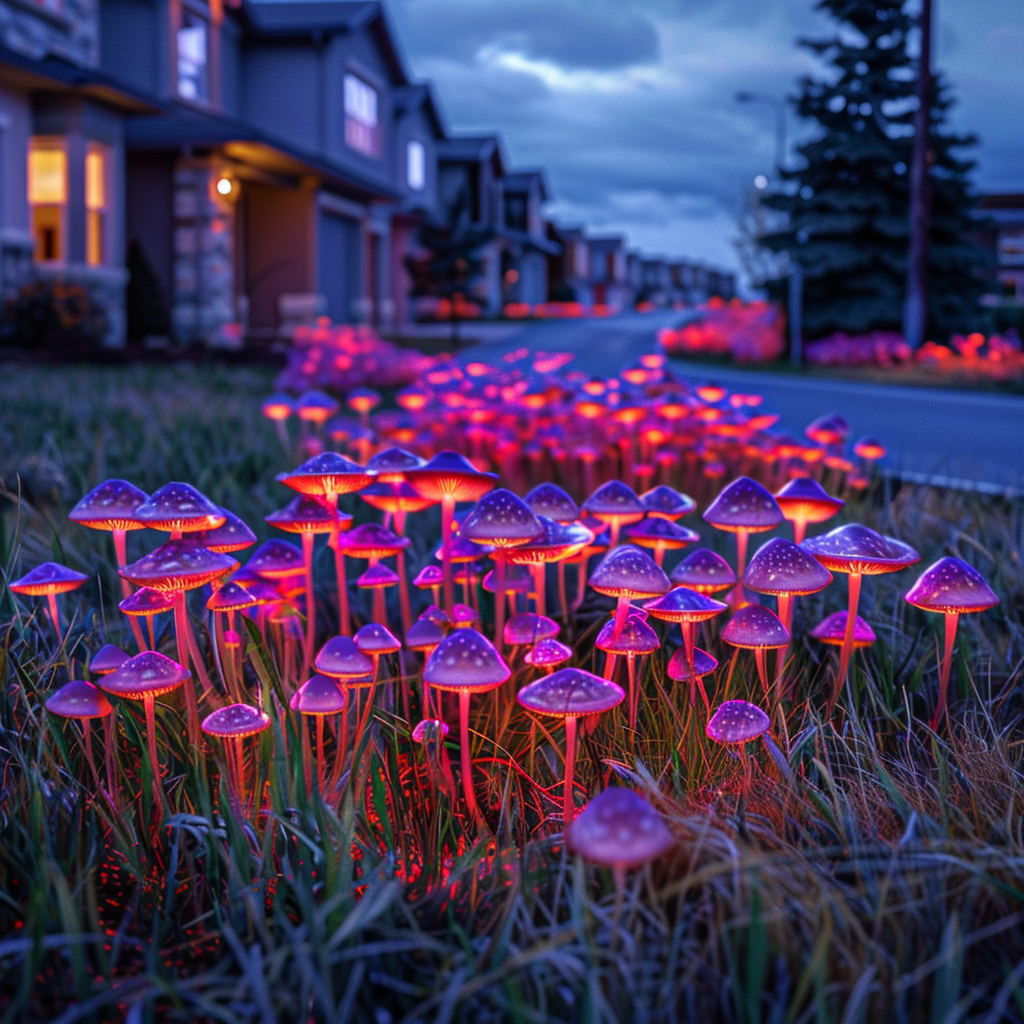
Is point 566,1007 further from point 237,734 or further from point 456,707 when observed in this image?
point 456,707

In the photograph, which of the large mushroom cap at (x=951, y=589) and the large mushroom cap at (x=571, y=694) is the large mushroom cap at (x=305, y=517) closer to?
the large mushroom cap at (x=571, y=694)

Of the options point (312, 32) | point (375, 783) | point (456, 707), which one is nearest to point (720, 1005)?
point (375, 783)

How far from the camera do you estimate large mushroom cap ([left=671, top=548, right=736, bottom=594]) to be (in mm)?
2514

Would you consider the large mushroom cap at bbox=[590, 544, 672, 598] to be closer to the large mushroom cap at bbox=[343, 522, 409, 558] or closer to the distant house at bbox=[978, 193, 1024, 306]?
the large mushroom cap at bbox=[343, 522, 409, 558]

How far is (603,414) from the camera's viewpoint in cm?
624

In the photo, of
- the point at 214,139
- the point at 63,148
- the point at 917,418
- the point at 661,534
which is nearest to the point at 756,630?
the point at 661,534

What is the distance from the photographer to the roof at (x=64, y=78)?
1516 cm

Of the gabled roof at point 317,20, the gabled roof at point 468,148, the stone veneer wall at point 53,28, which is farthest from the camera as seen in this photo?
A: the gabled roof at point 468,148

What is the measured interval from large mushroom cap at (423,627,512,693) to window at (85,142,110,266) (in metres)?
18.2

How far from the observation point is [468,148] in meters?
41.8

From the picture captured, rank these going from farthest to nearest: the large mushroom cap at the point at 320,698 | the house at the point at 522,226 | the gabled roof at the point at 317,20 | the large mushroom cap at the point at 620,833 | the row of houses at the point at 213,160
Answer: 1. the house at the point at 522,226
2. the gabled roof at the point at 317,20
3. the row of houses at the point at 213,160
4. the large mushroom cap at the point at 320,698
5. the large mushroom cap at the point at 620,833

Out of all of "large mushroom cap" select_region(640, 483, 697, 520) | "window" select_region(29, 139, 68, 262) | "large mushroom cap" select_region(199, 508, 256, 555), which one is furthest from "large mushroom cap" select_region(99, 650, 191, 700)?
"window" select_region(29, 139, 68, 262)

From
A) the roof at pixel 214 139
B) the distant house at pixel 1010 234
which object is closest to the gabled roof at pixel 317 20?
the roof at pixel 214 139

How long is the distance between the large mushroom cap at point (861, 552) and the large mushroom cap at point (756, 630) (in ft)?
0.61
